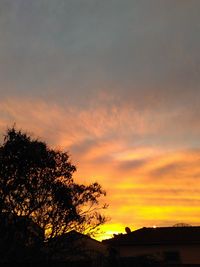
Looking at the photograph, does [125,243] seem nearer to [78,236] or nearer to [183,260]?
[183,260]

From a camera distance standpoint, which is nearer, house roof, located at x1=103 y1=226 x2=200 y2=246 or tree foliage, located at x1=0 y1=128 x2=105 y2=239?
tree foliage, located at x1=0 y1=128 x2=105 y2=239

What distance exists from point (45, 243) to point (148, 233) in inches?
836

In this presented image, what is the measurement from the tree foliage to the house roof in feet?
49.4

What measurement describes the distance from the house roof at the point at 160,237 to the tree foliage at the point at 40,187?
49.4 ft

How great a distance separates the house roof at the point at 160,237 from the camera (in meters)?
37.0

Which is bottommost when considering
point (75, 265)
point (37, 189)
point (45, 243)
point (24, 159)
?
point (75, 265)

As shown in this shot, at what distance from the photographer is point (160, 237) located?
126ft

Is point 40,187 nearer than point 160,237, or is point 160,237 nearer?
point 40,187

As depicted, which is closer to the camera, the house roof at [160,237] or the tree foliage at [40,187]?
the tree foliage at [40,187]

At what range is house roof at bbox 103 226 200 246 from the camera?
37.0 meters

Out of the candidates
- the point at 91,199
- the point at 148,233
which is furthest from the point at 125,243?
the point at 91,199

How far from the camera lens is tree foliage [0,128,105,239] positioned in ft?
68.6

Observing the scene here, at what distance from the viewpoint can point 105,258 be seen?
25531mm

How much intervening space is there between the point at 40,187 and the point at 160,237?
2043cm
